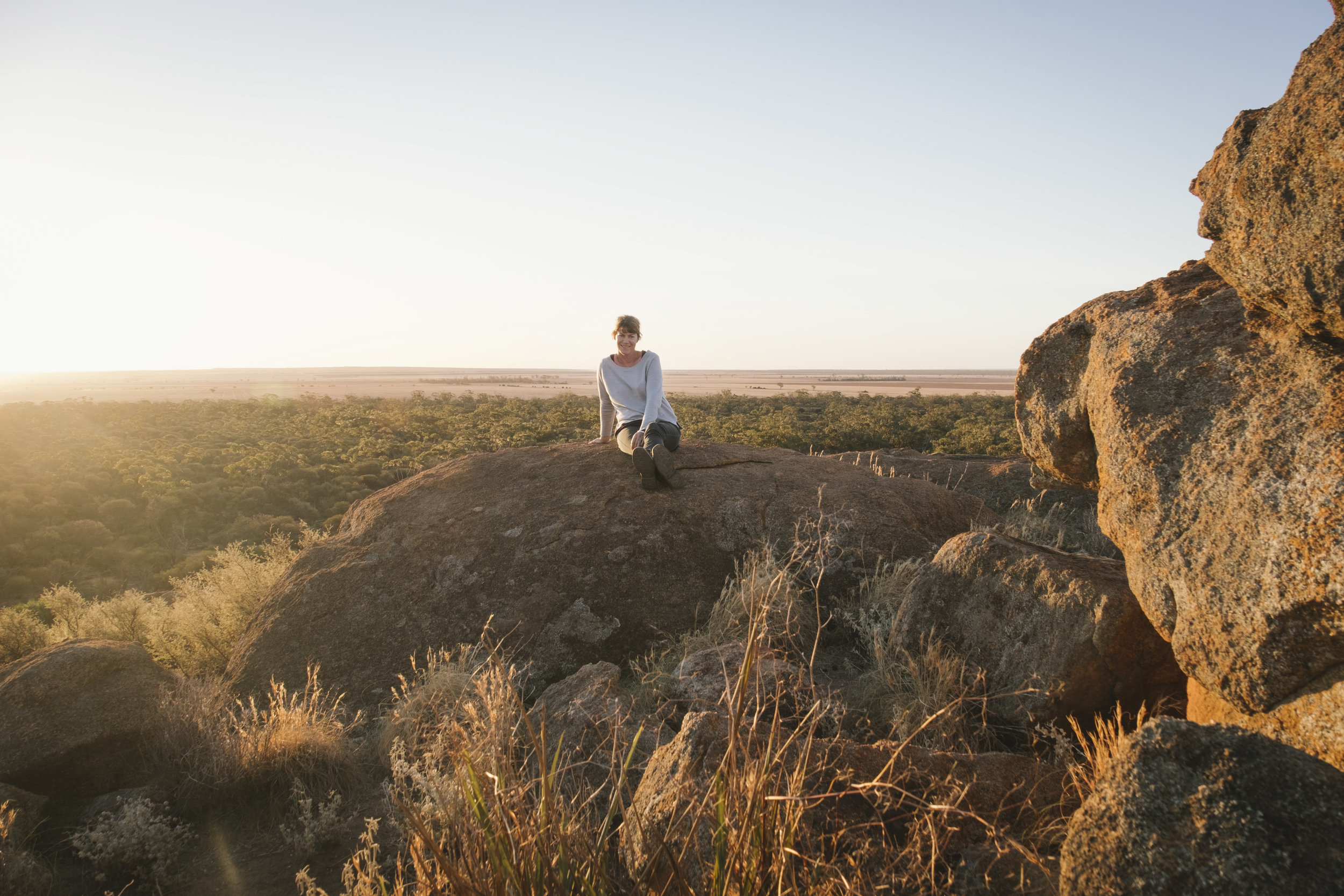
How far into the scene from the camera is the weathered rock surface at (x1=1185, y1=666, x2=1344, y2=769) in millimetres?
1982

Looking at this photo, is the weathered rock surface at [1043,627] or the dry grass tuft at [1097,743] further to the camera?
the weathered rock surface at [1043,627]

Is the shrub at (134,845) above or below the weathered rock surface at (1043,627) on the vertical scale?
below

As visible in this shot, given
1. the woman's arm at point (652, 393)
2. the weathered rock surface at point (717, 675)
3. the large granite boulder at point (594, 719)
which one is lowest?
the large granite boulder at point (594, 719)

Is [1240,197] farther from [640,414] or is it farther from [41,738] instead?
[41,738]

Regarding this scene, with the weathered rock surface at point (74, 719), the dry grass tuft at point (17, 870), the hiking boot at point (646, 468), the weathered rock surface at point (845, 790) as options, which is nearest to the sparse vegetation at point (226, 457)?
the weathered rock surface at point (74, 719)

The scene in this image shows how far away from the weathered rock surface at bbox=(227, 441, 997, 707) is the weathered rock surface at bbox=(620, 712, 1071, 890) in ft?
7.71

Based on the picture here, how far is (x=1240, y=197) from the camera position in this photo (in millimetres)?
2334

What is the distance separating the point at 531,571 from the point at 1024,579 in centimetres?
343

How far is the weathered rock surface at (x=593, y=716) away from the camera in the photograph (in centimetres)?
305

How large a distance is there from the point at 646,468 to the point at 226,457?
683 inches

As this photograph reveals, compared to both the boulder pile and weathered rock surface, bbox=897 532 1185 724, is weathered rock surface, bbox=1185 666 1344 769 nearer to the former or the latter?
the boulder pile

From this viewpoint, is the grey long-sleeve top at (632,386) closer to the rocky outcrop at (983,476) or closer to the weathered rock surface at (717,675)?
the rocky outcrop at (983,476)

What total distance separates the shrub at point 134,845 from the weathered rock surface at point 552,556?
50.0 inches

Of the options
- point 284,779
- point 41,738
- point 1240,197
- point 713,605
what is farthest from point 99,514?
point 1240,197
